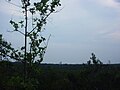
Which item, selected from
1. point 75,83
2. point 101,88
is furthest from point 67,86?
point 101,88

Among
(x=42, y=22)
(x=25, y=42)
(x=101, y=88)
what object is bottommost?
(x=101, y=88)

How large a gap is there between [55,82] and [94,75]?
5480mm

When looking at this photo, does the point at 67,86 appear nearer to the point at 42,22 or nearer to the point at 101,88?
the point at 101,88

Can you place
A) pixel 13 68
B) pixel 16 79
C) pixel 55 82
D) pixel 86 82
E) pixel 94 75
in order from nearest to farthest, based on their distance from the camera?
pixel 16 79 → pixel 13 68 → pixel 55 82 → pixel 86 82 → pixel 94 75

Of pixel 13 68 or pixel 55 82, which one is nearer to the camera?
pixel 13 68

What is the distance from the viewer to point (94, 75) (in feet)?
98.5

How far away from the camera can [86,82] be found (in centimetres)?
2773

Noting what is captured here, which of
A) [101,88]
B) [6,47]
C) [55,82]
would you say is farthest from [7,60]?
[101,88]

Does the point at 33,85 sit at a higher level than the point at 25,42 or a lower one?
lower

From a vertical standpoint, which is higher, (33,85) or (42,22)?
(42,22)

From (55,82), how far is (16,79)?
693 inches

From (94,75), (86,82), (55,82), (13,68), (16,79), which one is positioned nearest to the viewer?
(16,79)

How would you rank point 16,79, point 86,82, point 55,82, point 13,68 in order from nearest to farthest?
point 16,79, point 13,68, point 55,82, point 86,82

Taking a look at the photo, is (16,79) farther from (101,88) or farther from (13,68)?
(101,88)
